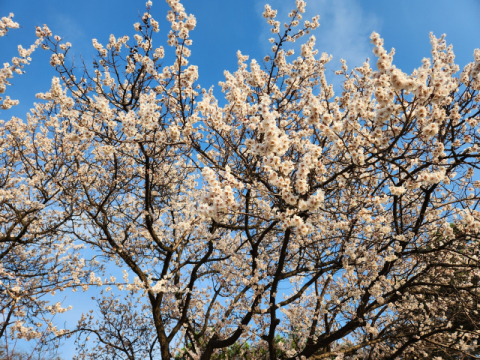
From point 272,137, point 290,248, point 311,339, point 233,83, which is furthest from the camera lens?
point 290,248

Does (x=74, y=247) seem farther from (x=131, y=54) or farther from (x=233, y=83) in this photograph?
(x=233, y=83)

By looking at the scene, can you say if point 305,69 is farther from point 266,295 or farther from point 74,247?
point 74,247

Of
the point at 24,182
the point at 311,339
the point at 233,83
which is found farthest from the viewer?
the point at 24,182

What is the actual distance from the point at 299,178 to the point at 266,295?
11.3 feet

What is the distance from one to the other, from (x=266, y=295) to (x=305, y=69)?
4.71m

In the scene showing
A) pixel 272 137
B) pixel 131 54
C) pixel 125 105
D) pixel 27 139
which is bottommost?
pixel 272 137

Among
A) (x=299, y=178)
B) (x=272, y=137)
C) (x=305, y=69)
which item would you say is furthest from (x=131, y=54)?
(x=299, y=178)

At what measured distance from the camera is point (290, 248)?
7.55 meters

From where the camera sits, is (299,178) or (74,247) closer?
(299,178)

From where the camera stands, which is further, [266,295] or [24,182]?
[24,182]

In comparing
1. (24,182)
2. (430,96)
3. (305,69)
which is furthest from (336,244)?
(24,182)

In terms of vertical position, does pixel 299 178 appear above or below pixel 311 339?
above

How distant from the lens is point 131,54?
243 inches

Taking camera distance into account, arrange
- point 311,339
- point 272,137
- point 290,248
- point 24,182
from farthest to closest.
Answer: point 24,182 → point 290,248 → point 311,339 → point 272,137
